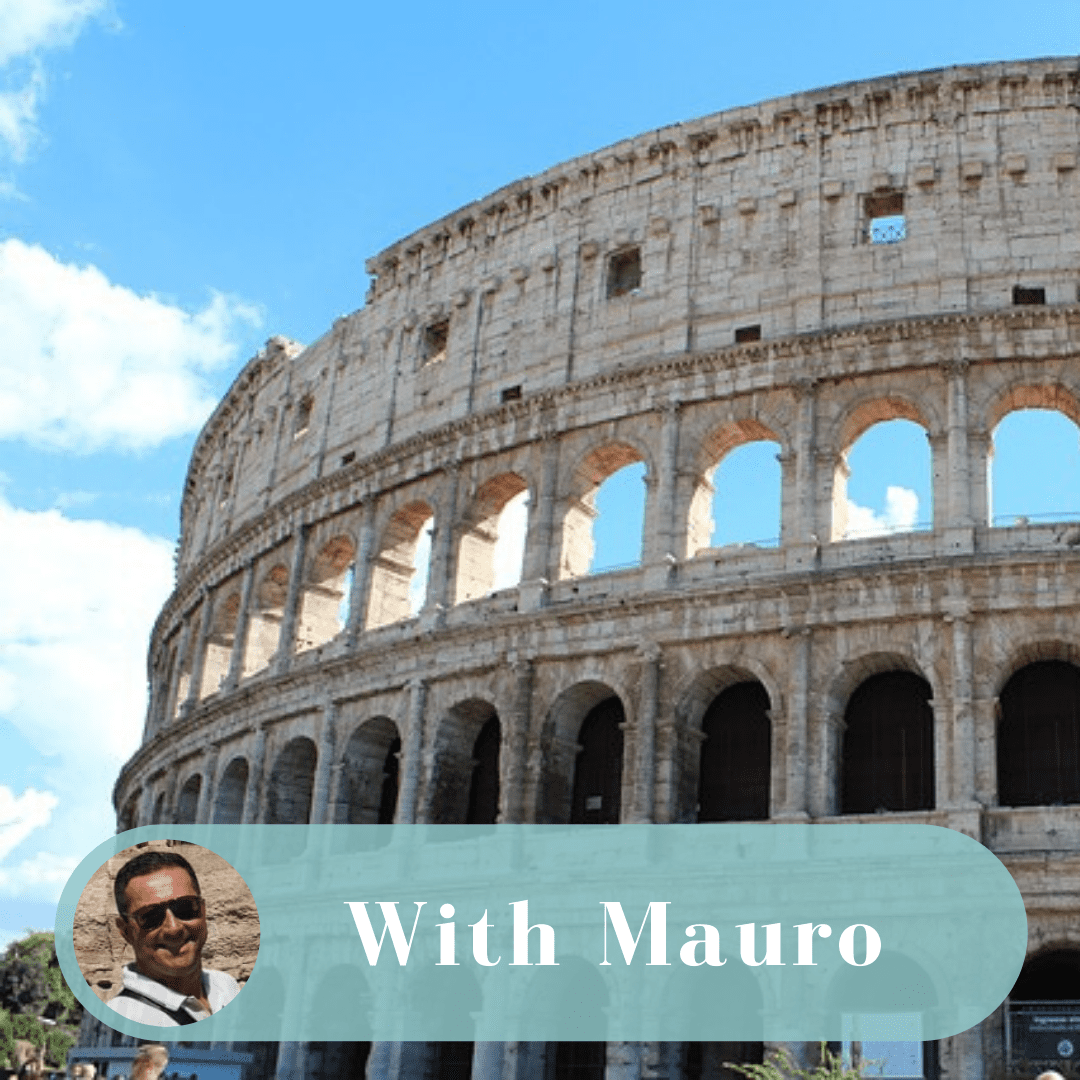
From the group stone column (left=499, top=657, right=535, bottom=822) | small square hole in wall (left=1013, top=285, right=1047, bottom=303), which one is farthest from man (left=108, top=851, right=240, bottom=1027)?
small square hole in wall (left=1013, top=285, right=1047, bottom=303)

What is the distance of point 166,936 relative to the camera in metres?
18.8

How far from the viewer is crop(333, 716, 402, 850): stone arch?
2534cm

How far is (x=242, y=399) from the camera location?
35.1 m

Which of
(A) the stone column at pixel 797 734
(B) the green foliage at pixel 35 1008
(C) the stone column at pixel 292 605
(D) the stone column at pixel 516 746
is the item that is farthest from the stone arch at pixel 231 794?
(B) the green foliage at pixel 35 1008

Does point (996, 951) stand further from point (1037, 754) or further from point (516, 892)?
point (516, 892)

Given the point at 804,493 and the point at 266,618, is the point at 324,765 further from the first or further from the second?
the point at 804,493

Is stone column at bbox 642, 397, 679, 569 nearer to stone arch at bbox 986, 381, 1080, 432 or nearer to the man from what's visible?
stone arch at bbox 986, 381, 1080, 432

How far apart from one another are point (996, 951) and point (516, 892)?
21.9ft

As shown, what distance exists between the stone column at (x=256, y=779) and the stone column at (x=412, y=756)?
3.79 m

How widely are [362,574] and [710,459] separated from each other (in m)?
6.82

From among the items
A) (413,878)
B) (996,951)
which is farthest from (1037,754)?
(413,878)

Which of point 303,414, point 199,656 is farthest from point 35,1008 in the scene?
point 303,414

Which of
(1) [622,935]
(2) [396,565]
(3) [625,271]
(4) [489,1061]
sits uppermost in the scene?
(3) [625,271]

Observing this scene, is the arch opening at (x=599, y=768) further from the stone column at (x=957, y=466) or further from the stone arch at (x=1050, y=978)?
the stone arch at (x=1050, y=978)
